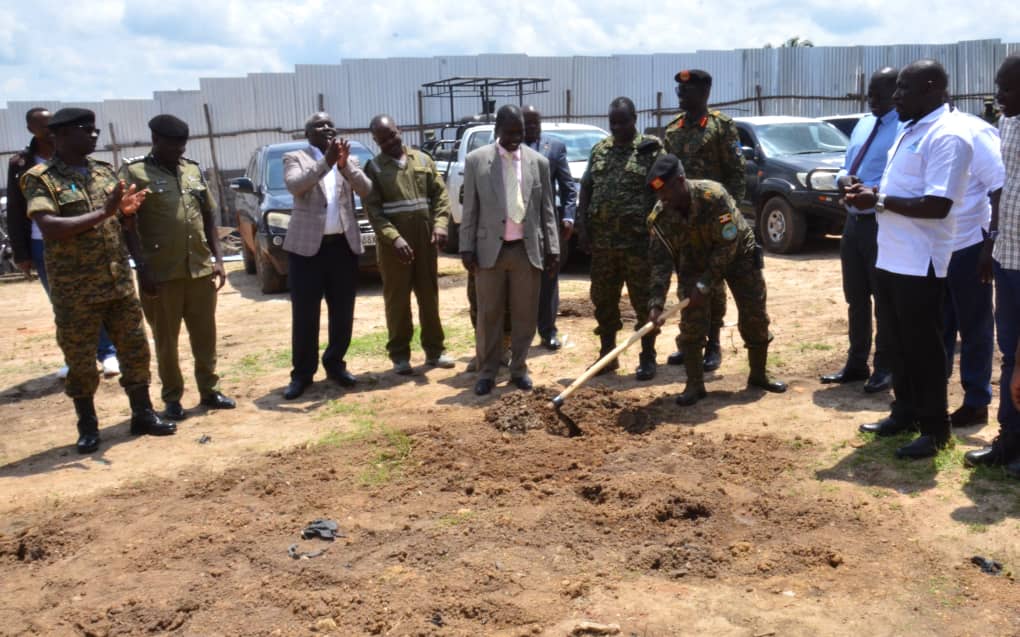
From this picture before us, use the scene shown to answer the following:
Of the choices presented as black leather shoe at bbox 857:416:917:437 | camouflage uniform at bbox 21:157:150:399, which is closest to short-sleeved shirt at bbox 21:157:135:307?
camouflage uniform at bbox 21:157:150:399

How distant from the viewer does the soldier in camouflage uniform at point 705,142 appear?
639 cm

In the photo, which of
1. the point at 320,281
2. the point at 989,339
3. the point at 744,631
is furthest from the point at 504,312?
the point at 744,631

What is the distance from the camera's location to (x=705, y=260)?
5816 mm

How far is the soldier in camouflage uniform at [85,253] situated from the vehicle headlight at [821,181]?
8.32 meters

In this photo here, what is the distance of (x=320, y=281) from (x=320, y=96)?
14.1 m

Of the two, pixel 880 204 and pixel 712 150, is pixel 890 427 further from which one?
pixel 712 150

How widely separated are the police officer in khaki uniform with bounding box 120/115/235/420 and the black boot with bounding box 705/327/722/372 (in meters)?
3.53

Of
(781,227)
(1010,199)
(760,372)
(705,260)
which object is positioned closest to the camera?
(1010,199)

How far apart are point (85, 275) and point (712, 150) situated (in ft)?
13.9

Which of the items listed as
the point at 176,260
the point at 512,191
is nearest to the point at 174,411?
the point at 176,260

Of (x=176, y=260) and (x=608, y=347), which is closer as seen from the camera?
(x=176, y=260)

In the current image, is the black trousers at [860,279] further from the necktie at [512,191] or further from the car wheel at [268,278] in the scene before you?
the car wheel at [268,278]

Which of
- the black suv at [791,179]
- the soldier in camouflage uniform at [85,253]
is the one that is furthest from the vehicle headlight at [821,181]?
the soldier in camouflage uniform at [85,253]

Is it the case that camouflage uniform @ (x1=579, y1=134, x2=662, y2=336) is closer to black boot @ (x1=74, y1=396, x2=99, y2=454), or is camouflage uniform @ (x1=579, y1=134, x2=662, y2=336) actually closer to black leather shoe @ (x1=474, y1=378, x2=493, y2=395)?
black leather shoe @ (x1=474, y1=378, x2=493, y2=395)
